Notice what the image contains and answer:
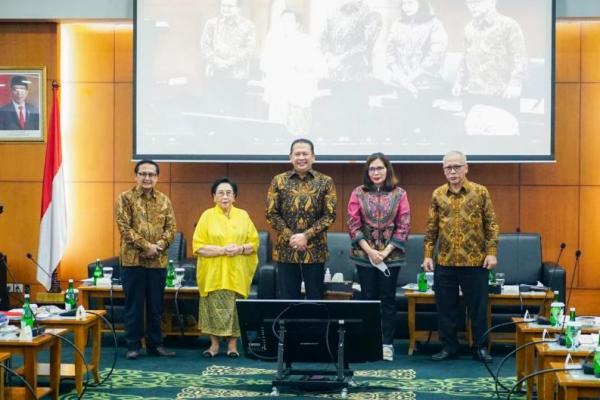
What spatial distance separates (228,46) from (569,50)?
298cm

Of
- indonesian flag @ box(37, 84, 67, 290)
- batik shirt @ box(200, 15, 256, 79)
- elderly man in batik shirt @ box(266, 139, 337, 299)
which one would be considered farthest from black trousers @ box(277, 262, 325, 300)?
indonesian flag @ box(37, 84, 67, 290)

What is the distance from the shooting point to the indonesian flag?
8.25 meters

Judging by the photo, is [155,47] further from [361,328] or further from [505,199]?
[361,328]

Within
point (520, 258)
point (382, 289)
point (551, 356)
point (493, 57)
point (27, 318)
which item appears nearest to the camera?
point (551, 356)

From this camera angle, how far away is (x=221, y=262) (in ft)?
22.3

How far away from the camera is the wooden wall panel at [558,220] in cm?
847

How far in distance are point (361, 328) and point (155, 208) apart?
2.11 meters

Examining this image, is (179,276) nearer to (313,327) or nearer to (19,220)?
(19,220)

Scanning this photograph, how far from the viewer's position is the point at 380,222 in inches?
258

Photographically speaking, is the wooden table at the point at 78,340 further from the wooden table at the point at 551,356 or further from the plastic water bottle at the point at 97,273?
the wooden table at the point at 551,356

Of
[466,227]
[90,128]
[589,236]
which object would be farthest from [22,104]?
[589,236]

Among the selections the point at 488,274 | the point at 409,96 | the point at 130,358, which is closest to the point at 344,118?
the point at 409,96

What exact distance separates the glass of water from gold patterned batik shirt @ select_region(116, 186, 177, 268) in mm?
634

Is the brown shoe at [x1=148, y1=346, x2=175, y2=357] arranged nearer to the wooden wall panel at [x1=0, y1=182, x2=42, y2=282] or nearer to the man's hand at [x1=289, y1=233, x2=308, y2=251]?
the man's hand at [x1=289, y1=233, x2=308, y2=251]
